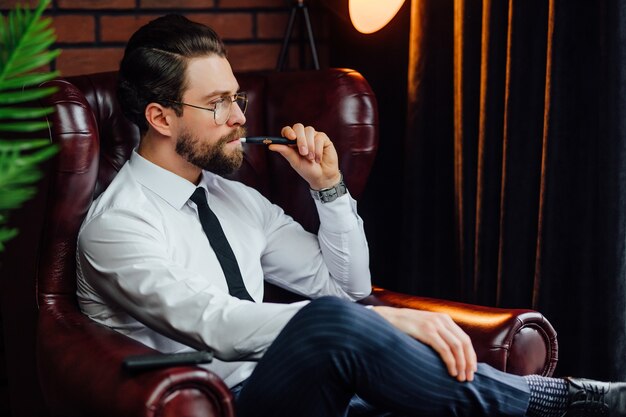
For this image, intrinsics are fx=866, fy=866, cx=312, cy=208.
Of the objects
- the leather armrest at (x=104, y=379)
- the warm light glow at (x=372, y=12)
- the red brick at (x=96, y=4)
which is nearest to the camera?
the leather armrest at (x=104, y=379)

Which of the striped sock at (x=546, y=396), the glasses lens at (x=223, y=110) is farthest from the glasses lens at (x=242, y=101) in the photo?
the striped sock at (x=546, y=396)

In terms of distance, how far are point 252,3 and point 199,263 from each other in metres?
1.14

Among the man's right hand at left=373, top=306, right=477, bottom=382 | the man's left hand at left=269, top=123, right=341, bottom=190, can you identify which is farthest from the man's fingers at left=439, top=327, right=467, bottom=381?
the man's left hand at left=269, top=123, right=341, bottom=190

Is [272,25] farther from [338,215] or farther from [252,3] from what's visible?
[338,215]

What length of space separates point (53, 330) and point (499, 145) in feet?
3.68

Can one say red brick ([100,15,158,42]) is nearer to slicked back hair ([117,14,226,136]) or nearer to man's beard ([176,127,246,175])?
slicked back hair ([117,14,226,136])

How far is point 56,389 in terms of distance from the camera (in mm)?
1459

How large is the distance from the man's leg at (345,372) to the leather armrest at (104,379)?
126 millimetres

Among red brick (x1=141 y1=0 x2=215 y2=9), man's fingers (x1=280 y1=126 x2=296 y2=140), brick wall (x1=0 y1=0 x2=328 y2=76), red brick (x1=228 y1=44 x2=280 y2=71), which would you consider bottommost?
man's fingers (x1=280 y1=126 x2=296 y2=140)

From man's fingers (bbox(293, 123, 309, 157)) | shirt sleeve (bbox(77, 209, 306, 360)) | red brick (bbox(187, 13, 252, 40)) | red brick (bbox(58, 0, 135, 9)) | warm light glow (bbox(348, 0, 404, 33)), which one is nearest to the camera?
shirt sleeve (bbox(77, 209, 306, 360))

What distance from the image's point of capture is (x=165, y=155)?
1.81 m

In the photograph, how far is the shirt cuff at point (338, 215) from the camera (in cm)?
190

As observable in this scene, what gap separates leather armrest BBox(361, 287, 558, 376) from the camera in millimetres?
1625

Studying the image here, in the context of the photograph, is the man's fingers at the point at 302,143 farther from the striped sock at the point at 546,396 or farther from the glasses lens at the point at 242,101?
the striped sock at the point at 546,396
